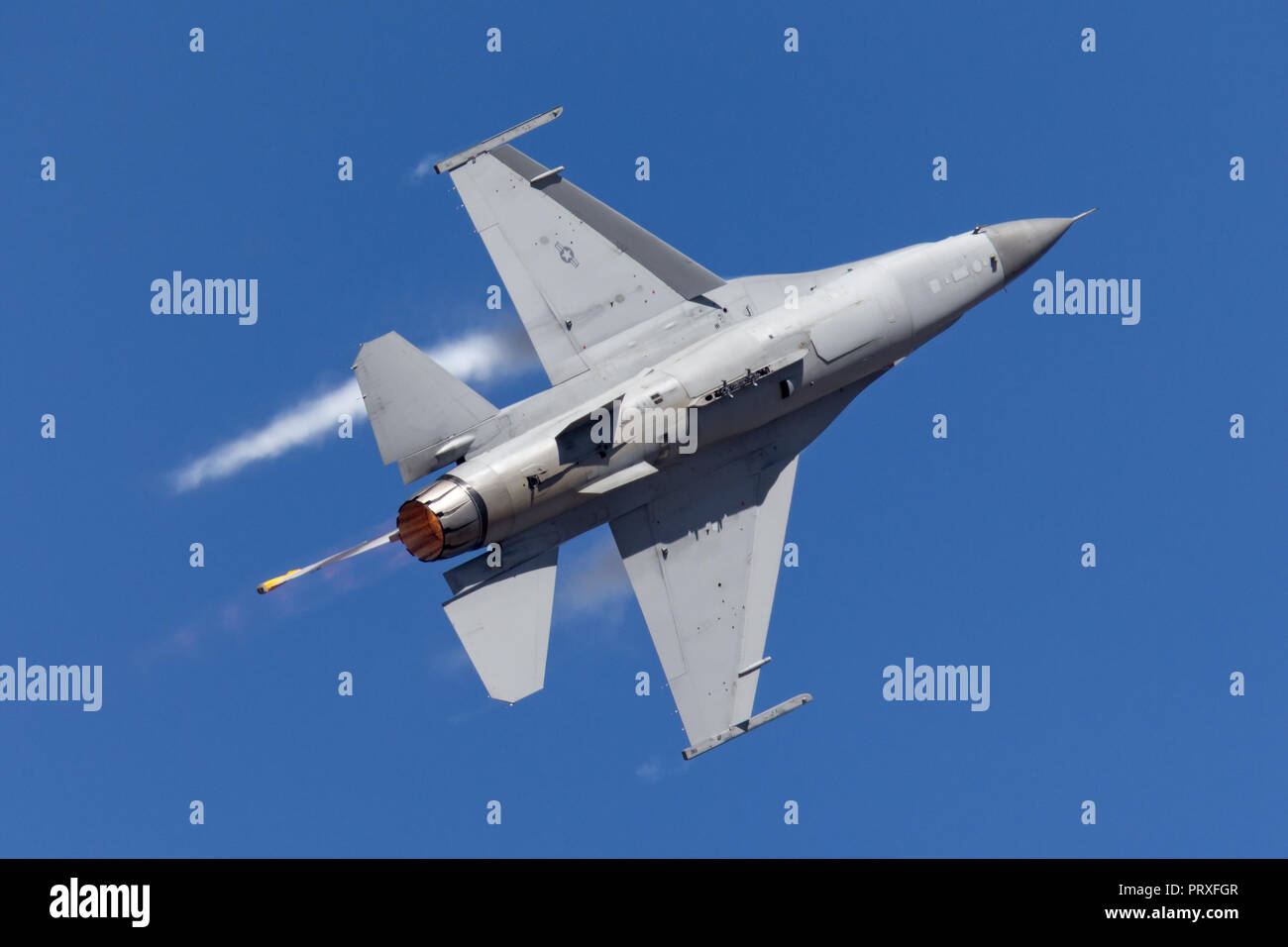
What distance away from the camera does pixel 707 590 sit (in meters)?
41.6

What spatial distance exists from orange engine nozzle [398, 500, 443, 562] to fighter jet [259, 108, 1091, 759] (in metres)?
0.04

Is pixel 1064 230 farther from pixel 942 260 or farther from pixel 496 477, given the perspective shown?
pixel 496 477

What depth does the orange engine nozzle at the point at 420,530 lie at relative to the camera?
38.2 m

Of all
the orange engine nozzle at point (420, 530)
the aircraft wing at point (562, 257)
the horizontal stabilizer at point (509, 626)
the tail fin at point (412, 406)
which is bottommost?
the horizontal stabilizer at point (509, 626)

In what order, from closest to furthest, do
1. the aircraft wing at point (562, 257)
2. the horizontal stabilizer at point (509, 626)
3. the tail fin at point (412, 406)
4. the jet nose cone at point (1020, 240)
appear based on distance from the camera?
1. the tail fin at point (412, 406)
2. the horizontal stabilizer at point (509, 626)
3. the aircraft wing at point (562, 257)
4. the jet nose cone at point (1020, 240)

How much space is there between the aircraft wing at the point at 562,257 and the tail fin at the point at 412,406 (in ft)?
8.47

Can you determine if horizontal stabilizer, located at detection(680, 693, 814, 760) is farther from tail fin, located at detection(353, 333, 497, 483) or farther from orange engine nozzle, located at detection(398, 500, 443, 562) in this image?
tail fin, located at detection(353, 333, 497, 483)

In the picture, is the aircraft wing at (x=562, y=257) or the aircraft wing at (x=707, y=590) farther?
the aircraft wing at (x=562, y=257)

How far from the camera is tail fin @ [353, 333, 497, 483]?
128ft

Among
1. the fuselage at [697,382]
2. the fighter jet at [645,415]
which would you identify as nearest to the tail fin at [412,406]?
the fighter jet at [645,415]

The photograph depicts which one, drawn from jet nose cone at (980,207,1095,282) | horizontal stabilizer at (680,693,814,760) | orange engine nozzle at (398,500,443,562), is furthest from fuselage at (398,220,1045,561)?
horizontal stabilizer at (680,693,814,760)

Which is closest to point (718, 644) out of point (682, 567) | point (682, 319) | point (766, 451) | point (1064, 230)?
point (682, 567)

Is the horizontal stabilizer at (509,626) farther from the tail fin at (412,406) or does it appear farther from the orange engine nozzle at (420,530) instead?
the tail fin at (412,406)

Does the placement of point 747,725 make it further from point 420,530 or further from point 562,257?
point 562,257
